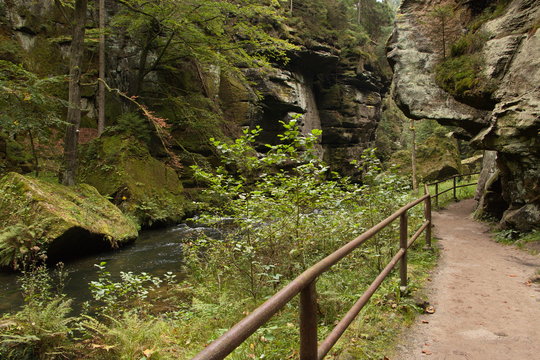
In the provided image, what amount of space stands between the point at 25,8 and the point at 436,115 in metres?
22.6

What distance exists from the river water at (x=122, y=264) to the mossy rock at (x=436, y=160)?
1547cm

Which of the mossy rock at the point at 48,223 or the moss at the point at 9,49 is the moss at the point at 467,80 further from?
the moss at the point at 9,49

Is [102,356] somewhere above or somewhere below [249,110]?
below

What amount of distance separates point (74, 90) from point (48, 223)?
5.44 metres

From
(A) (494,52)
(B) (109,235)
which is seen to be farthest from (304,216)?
(A) (494,52)

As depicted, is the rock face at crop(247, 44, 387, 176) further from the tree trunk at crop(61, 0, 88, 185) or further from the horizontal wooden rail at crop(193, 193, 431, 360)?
the horizontal wooden rail at crop(193, 193, 431, 360)

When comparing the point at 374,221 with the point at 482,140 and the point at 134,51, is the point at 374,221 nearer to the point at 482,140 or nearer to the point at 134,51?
the point at 482,140

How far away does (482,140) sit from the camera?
26.5 ft

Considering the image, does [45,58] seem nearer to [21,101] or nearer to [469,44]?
[21,101]

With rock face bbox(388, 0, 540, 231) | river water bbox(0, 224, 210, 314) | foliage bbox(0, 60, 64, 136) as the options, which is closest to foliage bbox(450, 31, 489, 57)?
rock face bbox(388, 0, 540, 231)

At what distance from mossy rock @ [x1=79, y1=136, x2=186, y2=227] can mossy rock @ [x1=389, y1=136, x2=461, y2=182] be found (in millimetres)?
14022

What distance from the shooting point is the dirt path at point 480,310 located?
2.98 m

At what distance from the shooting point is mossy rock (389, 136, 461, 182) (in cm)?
2055

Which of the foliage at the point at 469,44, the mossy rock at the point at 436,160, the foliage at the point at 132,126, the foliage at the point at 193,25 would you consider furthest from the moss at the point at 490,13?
the foliage at the point at 132,126
